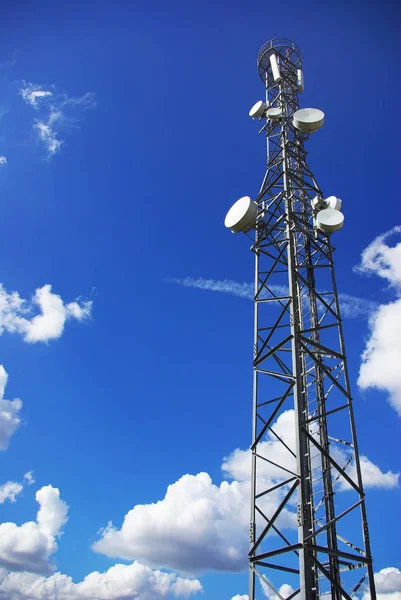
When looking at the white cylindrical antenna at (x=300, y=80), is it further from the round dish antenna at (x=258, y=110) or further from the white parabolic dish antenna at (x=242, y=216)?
the white parabolic dish antenna at (x=242, y=216)

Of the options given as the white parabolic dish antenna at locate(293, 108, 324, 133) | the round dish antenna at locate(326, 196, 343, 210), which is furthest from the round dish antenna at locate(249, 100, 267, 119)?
the round dish antenna at locate(326, 196, 343, 210)

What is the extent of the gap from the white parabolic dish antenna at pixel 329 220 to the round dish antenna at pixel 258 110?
7.84 meters

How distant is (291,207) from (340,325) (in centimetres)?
541

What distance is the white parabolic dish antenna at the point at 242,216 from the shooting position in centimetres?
1881

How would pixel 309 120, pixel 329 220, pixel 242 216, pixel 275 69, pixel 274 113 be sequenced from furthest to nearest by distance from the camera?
pixel 275 69
pixel 274 113
pixel 309 120
pixel 242 216
pixel 329 220

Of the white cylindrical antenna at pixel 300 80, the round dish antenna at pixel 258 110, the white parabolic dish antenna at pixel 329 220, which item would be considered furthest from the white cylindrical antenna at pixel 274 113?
the white parabolic dish antenna at pixel 329 220

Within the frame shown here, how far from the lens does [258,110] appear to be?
2309 cm

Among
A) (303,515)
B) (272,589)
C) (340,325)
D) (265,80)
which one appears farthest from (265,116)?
(272,589)

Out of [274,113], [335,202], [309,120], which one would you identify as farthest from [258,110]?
[335,202]

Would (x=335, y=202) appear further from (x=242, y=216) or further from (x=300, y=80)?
(x=300, y=80)

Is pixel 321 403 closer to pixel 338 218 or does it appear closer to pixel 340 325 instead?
pixel 340 325

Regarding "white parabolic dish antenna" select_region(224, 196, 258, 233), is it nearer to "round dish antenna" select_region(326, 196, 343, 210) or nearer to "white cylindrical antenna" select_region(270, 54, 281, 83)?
"round dish antenna" select_region(326, 196, 343, 210)

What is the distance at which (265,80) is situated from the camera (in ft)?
83.9

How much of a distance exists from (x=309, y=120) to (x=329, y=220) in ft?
17.6
